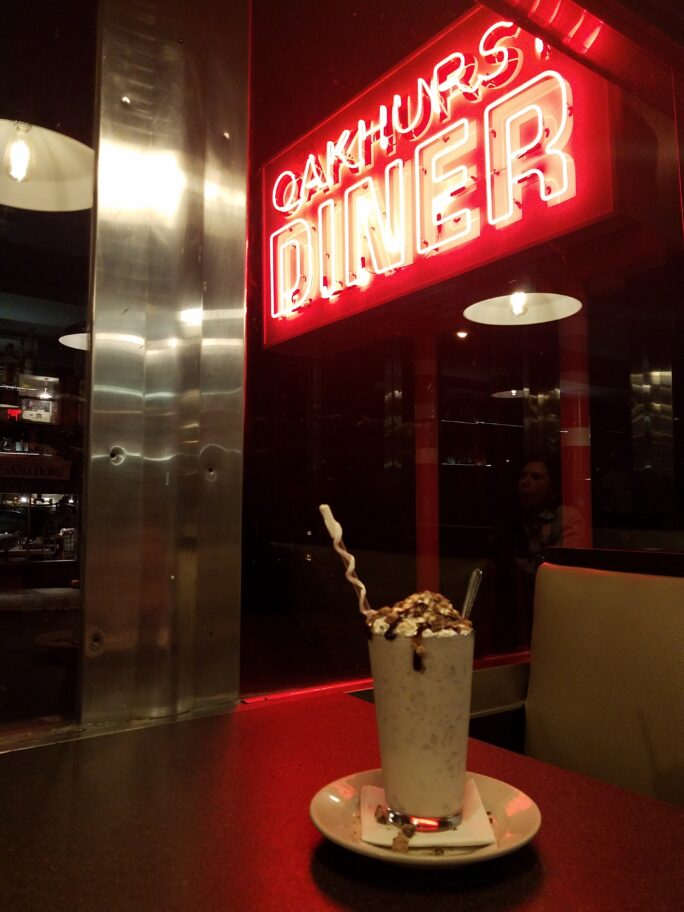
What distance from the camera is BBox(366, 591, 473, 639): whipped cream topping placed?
2.79 feet

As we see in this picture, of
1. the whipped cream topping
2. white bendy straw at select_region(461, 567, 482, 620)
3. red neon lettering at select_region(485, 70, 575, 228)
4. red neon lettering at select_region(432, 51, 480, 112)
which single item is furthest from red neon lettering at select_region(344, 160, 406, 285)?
the whipped cream topping

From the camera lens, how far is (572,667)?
5.55ft

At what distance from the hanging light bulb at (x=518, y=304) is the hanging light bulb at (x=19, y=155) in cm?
201

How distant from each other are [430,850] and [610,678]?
96 cm

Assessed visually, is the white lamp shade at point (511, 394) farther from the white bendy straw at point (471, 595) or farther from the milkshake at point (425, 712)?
the milkshake at point (425, 712)

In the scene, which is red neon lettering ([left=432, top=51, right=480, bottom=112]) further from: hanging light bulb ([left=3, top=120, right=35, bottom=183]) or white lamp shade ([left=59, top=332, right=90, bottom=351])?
white lamp shade ([left=59, top=332, right=90, bottom=351])

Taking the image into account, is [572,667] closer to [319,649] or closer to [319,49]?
[319,649]

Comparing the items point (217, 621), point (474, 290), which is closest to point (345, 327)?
point (474, 290)

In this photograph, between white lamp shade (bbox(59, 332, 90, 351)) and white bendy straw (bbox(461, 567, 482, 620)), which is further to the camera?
white lamp shade (bbox(59, 332, 90, 351))

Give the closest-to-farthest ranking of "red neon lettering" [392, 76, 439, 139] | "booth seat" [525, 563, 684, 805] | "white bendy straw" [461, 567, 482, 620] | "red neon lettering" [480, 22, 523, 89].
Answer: "white bendy straw" [461, 567, 482, 620] → "booth seat" [525, 563, 684, 805] → "red neon lettering" [480, 22, 523, 89] → "red neon lettering" [392, 76, 439, 139]

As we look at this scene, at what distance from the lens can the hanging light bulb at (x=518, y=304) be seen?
3006 millimetres

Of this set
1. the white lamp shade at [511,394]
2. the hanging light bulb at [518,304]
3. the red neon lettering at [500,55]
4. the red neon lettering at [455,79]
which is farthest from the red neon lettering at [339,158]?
the white lamp shade at [511,394]

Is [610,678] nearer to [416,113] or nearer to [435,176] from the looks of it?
[435,176]

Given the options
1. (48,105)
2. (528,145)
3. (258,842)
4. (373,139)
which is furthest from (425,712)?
(373,139)
